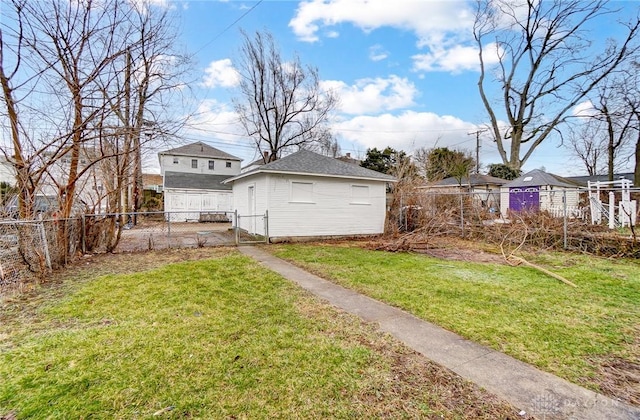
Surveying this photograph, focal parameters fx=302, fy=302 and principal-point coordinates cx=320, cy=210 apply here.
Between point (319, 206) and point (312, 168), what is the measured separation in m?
1.49

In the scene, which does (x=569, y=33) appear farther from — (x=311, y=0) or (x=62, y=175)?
(x=62, y=175)

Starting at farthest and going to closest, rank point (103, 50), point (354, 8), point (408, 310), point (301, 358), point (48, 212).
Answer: point (354, 8), point (48, 212), point (103, 50), point (408, 310), point (301, 358)

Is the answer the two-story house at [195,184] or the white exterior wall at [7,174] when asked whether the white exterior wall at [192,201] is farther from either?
the white exterior wall at [7,174]

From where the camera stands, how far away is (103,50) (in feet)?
20.8

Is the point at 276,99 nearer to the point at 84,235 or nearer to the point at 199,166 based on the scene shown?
the point at 199,166

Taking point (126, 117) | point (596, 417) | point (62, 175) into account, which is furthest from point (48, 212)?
point (596, 417)

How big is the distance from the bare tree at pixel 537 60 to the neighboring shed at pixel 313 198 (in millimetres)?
17025

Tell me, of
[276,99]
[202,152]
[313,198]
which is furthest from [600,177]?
[202,152]

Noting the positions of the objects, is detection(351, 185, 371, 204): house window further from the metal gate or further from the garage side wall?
the metal gate

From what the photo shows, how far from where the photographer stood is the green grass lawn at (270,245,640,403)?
302 cm

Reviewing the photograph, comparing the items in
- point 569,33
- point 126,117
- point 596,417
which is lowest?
point 596,417

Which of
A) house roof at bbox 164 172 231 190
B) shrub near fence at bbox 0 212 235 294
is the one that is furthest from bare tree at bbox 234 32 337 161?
shrub near fence at bbox 0 212 235 294

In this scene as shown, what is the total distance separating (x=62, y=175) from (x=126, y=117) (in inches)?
79.7

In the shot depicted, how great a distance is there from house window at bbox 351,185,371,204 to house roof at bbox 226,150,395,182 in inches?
21.7
